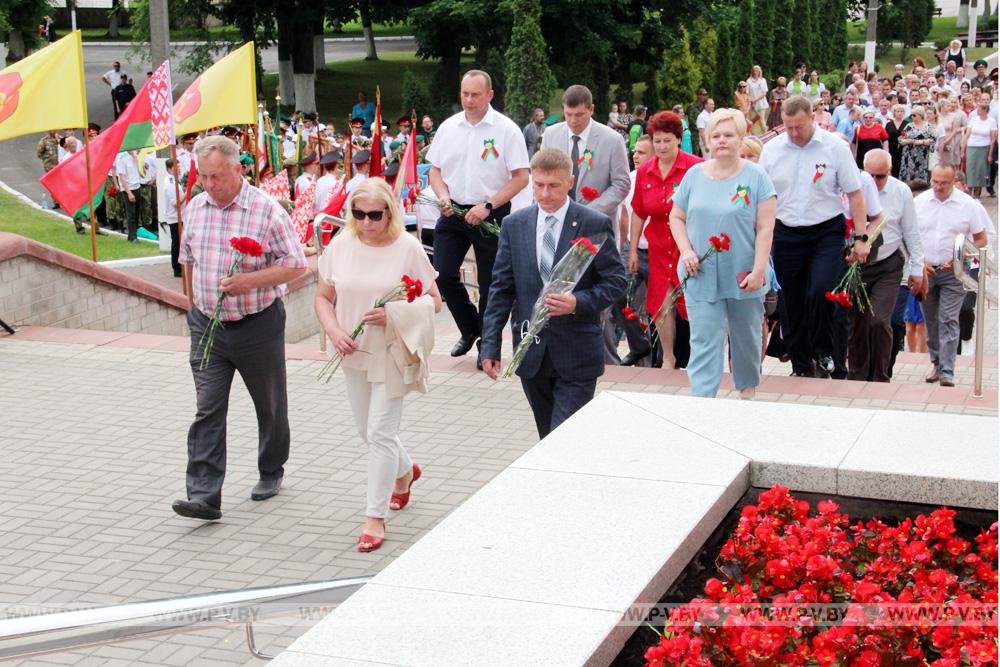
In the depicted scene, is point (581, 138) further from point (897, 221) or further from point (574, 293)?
point (574, 293)

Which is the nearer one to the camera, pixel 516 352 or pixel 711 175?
pixel 516 352

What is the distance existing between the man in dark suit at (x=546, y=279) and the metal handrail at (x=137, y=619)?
2.51m

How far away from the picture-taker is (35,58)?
44.8 ft

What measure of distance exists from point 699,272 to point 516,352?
1.68 m

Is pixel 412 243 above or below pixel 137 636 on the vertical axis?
above

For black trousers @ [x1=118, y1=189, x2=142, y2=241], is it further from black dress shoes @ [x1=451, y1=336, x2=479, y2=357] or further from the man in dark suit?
the man in dark suit

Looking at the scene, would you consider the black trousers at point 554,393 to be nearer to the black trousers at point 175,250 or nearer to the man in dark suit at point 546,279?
the man in dark suit at point 546,279

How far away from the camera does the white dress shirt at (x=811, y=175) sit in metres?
9.55

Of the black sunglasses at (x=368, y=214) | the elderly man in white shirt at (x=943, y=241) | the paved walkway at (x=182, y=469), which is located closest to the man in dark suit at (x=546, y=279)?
the black sunglasses at (x=368, y=214)

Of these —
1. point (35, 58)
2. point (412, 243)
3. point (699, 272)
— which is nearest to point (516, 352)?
point (412, 243)

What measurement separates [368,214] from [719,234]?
2382 millimetres

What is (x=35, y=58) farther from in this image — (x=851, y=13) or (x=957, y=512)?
(x=851, y=13)

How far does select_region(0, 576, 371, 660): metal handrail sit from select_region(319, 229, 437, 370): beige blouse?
2303 millimetres

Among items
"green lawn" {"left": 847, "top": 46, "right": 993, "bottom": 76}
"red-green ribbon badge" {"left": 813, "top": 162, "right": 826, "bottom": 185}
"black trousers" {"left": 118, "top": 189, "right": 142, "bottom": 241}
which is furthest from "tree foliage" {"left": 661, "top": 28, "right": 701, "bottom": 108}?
"red-green ribbon badge" {"left": 813, "top": 162, "right": 826, "bottom": 185}
